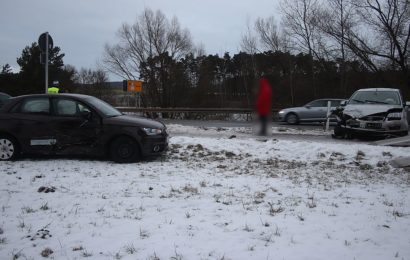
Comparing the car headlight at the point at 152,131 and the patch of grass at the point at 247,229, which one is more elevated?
the car headlight at the point at 152,131

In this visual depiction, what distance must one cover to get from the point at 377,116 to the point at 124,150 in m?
8.75

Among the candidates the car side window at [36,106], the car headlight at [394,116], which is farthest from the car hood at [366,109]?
the car side window at [36,106]

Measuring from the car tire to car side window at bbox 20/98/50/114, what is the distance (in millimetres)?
802

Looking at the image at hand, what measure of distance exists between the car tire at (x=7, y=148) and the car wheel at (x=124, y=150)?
97.7 inches

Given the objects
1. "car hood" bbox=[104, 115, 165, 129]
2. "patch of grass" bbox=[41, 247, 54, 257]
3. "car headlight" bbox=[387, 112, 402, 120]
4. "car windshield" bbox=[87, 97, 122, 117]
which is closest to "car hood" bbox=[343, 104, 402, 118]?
"car headlight" bbox=[387, 112, 402, 120]

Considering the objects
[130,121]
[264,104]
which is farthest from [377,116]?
[264,104]

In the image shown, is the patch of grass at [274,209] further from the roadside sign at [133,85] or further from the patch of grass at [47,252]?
the roadside sign at [133,85]

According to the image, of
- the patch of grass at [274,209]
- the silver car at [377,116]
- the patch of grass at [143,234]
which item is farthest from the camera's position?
the silver car at [377,116]

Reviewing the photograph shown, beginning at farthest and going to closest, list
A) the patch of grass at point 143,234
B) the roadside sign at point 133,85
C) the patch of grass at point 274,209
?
the patch of grass at point 274,209 < the patch of grass at point 143,234 < the roadside sign at point 133,85

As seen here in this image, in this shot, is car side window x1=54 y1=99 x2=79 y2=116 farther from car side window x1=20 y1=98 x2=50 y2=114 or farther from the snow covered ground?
the snow covered ground

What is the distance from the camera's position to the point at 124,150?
1016 cm

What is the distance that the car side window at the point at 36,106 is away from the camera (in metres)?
10.1

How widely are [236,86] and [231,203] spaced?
5.96m

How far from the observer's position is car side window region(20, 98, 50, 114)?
1014cm
